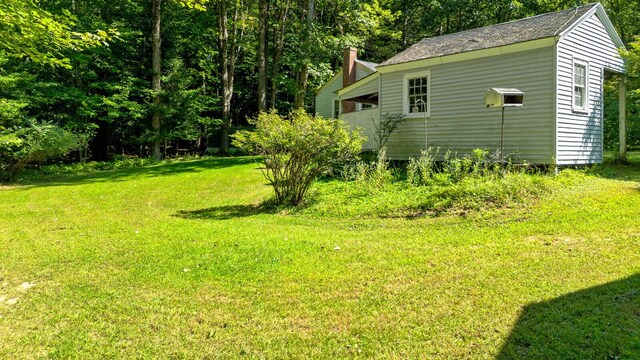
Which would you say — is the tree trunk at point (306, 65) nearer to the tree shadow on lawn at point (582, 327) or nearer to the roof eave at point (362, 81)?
the roof eave at point (362, 81)

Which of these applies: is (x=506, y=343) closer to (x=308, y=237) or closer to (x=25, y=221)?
(x=308, y=237)

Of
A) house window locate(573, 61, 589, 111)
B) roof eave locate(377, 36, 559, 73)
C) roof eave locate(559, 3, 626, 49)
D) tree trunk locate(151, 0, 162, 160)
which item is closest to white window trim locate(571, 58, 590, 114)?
house window locate(573, 61, 589, 111)

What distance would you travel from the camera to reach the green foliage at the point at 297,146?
7.98 meters

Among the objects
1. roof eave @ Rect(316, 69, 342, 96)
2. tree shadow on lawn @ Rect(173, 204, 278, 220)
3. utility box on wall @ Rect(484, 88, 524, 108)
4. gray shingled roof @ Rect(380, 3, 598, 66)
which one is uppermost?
roof eave @ Rect(316, 69, 342, 96)

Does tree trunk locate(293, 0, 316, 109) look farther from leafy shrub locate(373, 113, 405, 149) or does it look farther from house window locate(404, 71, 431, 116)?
house window locate(404, 71, 431, 116)

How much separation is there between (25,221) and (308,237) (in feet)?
19.2

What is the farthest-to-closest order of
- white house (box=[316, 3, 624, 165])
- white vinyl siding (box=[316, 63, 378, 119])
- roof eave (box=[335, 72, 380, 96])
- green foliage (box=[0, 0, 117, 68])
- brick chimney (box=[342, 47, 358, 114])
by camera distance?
white vinyl siding (box=[316, 63, 378, 119]), brick chimney (box=[342, 47, 358, 114]), roof eave (box=[335, 72, 380, 96]), white house (box=[316, 3, 624, 165]), green foliage (box=[0, 0, 117, 68])

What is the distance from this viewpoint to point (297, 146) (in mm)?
7965

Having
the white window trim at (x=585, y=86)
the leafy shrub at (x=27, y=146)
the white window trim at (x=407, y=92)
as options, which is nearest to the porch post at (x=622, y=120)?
the white window trim at (x=585, y=86)

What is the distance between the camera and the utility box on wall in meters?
8.97

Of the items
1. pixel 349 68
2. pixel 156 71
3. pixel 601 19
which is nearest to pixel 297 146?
pixel 601 19

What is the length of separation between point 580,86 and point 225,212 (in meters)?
10.0

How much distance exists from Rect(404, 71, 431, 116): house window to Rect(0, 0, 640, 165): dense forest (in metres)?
7.29

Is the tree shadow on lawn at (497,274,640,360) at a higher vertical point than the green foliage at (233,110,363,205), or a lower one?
lower
